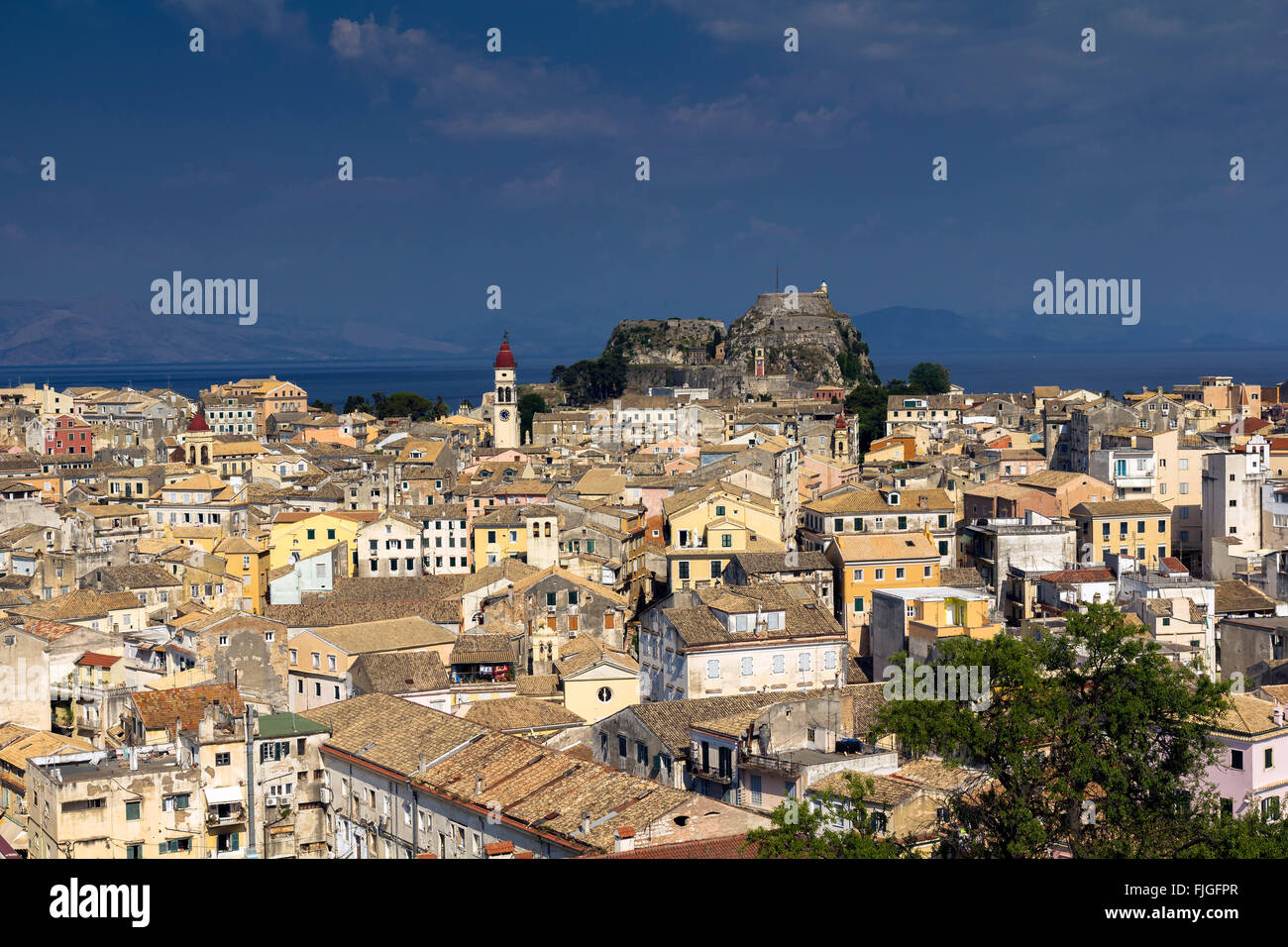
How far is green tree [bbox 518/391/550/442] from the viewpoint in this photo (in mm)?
85062

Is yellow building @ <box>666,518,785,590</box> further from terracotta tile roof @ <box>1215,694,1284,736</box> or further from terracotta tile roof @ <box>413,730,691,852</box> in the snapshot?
terracotta tile roof @ <box>1215,694,1284,736</box>

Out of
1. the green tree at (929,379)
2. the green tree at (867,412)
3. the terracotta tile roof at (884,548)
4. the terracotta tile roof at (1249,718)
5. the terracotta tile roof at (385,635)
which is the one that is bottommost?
the terracotta tile roof at (385,635)

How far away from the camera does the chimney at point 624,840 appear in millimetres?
15375

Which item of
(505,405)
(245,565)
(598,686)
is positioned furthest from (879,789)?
(505,405)

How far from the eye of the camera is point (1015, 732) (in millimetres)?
13648

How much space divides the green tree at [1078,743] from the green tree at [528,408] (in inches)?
2715

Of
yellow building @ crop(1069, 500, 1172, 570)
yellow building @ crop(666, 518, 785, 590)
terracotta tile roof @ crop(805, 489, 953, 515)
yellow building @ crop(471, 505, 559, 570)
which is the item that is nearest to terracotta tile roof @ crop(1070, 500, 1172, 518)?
yellow building @ crop(1069, 500, 1172, 570)

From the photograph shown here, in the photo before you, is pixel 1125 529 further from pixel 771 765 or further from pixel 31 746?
pixel 31 746

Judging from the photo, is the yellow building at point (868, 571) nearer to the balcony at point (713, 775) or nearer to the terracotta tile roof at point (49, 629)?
the balcony at point (713, 775)

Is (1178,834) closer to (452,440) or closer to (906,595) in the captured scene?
(906,595)

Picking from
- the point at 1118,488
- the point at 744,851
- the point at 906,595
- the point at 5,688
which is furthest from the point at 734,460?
the point at 744,851

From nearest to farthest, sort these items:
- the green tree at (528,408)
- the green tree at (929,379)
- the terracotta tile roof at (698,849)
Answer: the terracotta tile roof at (698,849) < the green tree at (528,408) < the green tree at (929,379)

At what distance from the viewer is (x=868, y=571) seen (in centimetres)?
3525

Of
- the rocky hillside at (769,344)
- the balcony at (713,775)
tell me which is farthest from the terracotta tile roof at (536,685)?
the rocky hillside at (769,344)
